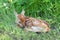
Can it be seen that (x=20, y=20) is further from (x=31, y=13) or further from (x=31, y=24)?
(x=31, y=13)

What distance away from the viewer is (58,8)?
24.1 ft

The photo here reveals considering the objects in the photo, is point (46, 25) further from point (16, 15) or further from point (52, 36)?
point (16, 15)

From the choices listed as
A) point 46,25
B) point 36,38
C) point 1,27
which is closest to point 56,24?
point 46,25

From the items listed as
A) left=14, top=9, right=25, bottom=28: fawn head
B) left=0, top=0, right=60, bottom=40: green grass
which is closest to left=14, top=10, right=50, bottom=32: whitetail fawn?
left=14, top=9, right=25, bottom=28: fawn head

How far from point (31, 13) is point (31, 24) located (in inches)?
24.3

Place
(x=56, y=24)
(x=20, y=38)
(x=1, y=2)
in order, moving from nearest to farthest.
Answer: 1. (x=20, y=38)
2. (x=56, y=24)
3. (x=1, y=2)

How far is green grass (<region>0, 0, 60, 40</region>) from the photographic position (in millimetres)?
6766

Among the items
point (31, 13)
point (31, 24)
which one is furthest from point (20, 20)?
point (31, 13)

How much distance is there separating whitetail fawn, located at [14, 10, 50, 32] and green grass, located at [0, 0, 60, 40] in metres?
0.12

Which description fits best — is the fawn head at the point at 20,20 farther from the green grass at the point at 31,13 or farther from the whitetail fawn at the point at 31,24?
the green grass at the point at 31,13

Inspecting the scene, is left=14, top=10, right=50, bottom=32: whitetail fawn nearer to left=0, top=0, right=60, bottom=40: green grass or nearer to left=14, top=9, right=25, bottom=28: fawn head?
left=14, top=9, right=25, bottom=28: fawn head

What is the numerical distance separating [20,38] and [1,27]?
65 centimetres

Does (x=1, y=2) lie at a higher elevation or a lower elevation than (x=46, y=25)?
higher

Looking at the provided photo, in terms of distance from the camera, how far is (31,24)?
6871mm
